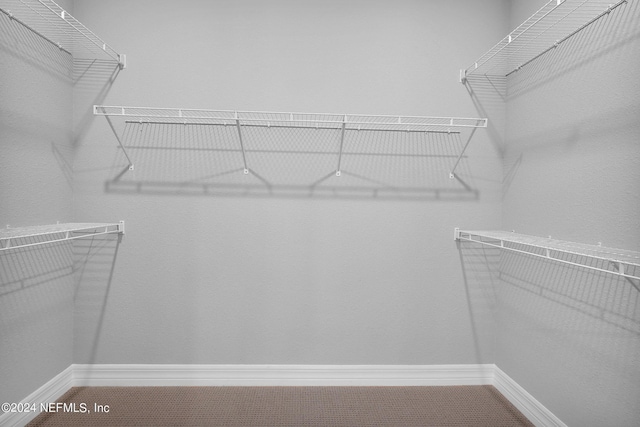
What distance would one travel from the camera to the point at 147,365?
1963mm

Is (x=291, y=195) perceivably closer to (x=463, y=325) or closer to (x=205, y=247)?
(x=205, y=247)

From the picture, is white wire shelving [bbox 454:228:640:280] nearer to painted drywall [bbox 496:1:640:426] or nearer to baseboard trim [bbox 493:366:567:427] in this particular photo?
painted drywall [bbox 496:1:640:426]

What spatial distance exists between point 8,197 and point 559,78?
2.66 meters

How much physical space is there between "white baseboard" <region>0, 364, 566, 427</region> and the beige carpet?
0.12 ft

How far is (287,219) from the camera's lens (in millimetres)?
1998

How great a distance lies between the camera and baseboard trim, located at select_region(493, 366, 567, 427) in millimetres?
1627

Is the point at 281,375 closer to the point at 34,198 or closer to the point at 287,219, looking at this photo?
the point at 287,219

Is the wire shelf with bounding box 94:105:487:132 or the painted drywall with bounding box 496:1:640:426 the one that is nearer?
the painted drywall with bounding box 496:1:640:426

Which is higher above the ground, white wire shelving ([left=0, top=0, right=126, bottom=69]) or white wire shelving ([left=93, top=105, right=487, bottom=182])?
white wire shelving ([left=0, top=0, right=126, bottom=69])

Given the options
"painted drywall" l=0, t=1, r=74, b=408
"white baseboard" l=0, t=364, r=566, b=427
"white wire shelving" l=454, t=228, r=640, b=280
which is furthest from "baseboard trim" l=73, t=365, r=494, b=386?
"white wire shelving" l=454, t=228, r=640, b=280

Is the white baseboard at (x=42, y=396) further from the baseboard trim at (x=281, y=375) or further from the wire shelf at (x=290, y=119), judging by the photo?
the wire shelf at (x=290, y=119)

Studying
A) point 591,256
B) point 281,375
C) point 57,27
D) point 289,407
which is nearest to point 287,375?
point 281,375

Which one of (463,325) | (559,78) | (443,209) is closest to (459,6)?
(559,78)

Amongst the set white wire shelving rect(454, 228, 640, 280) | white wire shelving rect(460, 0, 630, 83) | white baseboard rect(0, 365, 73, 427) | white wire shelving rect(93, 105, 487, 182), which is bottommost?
white baseboard rect(0, 365, 73, 427)
